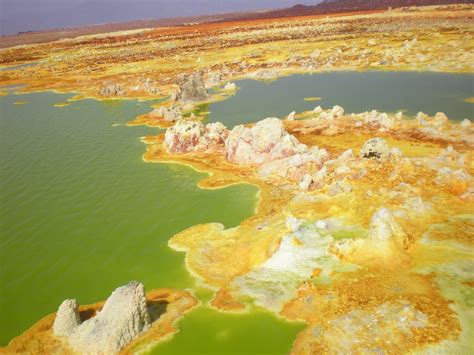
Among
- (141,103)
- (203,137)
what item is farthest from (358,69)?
(203,137)

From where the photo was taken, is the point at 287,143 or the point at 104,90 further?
the point at 104,90

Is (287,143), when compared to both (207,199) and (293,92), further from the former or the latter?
(293,92)

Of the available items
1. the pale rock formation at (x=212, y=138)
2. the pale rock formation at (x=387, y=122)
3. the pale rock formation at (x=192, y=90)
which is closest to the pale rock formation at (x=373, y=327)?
the pale rock formation at (x=212, y=138)

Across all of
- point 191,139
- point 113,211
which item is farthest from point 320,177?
point 191,139

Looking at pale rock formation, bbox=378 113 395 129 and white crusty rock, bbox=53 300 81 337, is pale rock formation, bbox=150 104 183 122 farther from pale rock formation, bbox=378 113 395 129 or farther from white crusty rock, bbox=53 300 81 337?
white crusty rock, bbox=53 300 81 337

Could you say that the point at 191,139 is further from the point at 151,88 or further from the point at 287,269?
the point at 151,88

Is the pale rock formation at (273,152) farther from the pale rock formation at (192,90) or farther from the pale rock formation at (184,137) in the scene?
the pale rock formation at (192,90)
